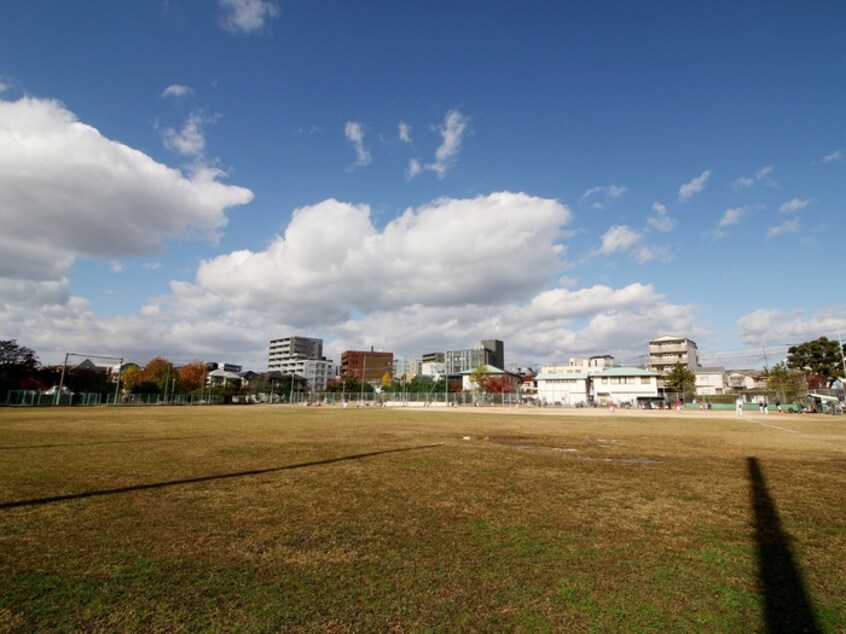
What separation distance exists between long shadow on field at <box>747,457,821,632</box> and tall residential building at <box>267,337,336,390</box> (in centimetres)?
18276

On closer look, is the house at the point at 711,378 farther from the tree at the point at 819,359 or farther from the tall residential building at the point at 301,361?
the tall residential building at the point at 301,361

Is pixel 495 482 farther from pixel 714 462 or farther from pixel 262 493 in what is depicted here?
pixel 714 462

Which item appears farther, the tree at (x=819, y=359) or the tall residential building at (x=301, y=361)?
the tall residential building at (x=301, y=361)

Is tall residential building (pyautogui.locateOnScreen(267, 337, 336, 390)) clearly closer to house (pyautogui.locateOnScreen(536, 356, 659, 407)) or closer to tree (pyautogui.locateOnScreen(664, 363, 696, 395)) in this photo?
house (pyautogui.locateOnScreen(536, 356, 659, 407))

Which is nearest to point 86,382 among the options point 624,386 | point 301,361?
point 301,361

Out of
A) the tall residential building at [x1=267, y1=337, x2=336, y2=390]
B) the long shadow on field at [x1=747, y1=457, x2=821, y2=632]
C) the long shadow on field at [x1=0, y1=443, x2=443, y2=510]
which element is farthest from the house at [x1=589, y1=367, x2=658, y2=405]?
the tall residential building at [x1=267, y1=337, x2=336, y2=390]

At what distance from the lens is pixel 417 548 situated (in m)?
5.09

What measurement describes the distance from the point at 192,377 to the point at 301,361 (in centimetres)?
7628

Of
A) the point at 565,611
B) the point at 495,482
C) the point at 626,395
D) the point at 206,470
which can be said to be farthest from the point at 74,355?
the point at 626,395

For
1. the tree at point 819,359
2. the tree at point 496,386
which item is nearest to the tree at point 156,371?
the tree at point 496,386

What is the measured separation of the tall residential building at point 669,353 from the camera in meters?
112

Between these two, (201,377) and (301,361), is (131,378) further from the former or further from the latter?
(301,361)

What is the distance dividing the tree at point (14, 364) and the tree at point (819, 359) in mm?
125138

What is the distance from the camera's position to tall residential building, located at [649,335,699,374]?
112062 mm
